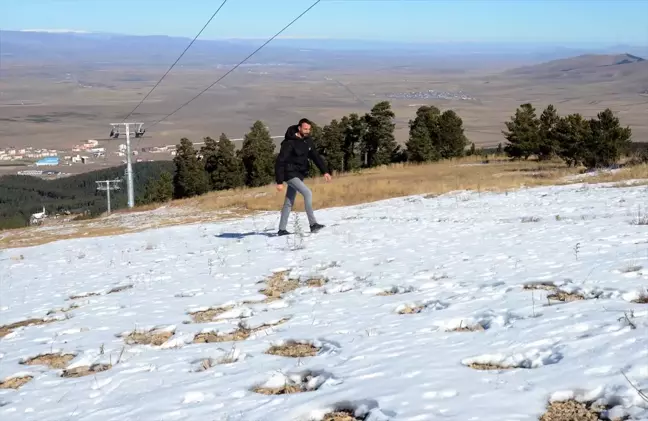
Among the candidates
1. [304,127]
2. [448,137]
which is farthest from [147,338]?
[448,137]

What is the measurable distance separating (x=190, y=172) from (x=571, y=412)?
55.3 m

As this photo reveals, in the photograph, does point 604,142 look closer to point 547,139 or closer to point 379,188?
point 547,139

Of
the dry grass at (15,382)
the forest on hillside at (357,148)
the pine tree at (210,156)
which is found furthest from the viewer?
the pine tree at (210,156)

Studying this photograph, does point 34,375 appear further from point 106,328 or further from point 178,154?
point 178,154

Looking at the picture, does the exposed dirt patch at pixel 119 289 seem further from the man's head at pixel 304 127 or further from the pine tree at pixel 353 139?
the pine tree at pixel 353 139

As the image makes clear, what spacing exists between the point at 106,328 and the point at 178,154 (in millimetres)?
52192

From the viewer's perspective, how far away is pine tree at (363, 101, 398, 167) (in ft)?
179

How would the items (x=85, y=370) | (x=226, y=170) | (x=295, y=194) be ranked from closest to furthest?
(x=85, y=370), (x=295, y=194), (x=226, y=170)

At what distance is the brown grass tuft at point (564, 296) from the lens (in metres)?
7.13

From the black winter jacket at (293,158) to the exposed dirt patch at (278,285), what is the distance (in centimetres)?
319

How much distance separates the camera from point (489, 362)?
217 inches

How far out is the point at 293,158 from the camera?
13.6m

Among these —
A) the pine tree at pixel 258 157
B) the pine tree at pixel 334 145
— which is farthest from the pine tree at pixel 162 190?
the pine tree at pixel 334 145

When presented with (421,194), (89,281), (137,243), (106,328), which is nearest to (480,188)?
(421,194)
